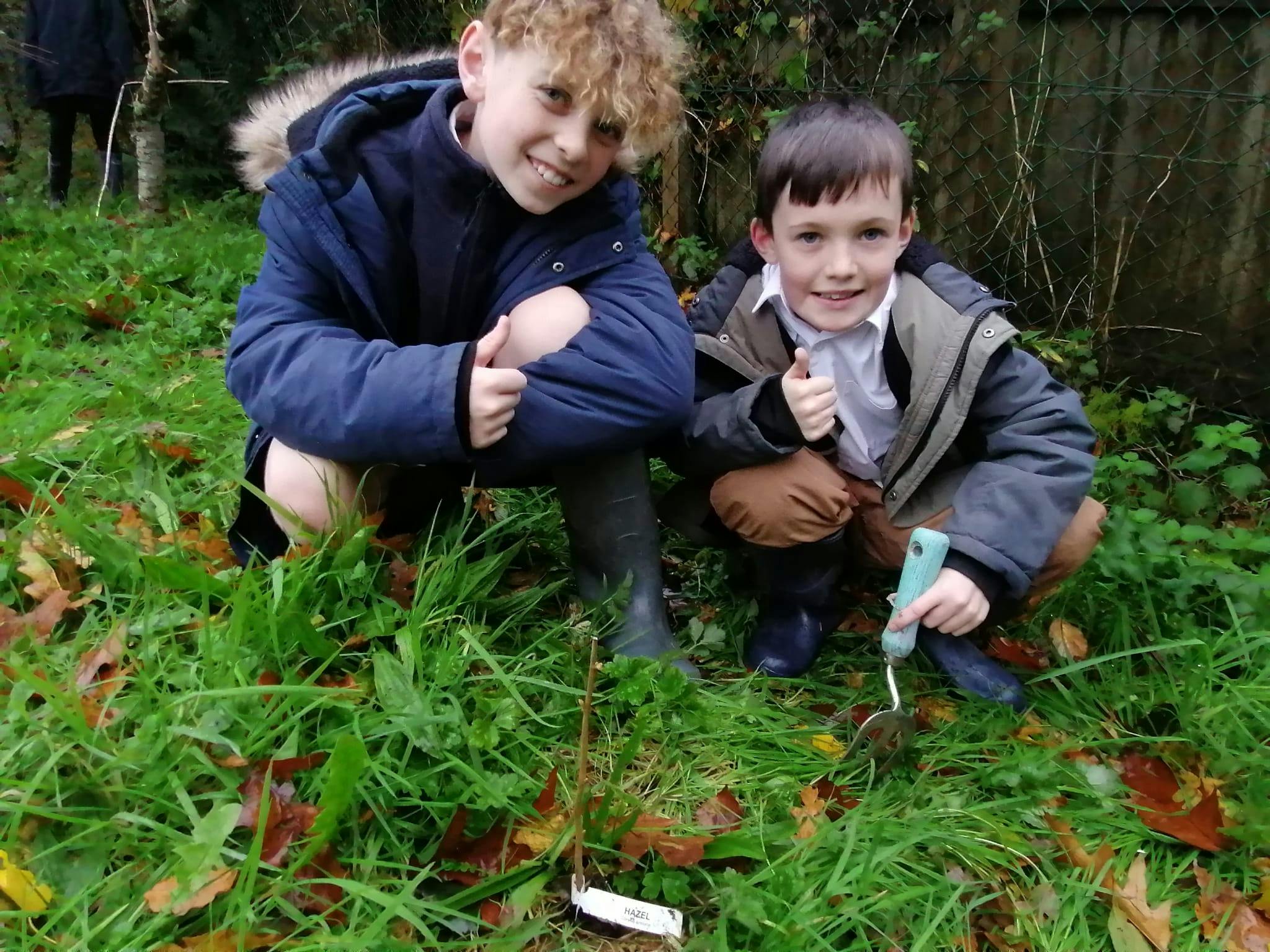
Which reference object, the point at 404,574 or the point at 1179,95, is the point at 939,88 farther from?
the point at 404,574

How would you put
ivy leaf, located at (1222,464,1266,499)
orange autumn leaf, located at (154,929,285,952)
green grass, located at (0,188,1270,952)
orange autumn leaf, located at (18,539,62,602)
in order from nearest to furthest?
orange autumn leaf, located at (154,929,285,952), green grass, located at (0,188,1270,952), orange autumn leaf, located at (18,539,62,602), ivy leaf, located at (1222,464,1266,499)

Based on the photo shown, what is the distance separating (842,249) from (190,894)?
4.87 feet

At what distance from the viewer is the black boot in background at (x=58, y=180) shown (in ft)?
20.8

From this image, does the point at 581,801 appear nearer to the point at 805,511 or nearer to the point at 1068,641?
the point at 805,511

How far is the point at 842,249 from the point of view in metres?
1.73

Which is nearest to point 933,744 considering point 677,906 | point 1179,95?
point 677,906

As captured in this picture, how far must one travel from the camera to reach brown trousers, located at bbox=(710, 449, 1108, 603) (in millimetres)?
1760

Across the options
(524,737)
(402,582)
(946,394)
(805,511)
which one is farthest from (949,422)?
(402,582)

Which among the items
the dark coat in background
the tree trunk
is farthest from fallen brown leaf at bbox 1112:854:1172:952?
the dark coat in background

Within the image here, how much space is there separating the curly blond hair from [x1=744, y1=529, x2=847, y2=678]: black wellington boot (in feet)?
2.89

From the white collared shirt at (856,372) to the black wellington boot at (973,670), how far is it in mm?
376

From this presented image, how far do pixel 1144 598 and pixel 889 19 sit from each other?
229 centimetres

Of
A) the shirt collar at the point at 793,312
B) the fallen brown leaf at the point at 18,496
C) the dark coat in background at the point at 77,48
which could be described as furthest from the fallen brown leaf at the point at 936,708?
the dark coat in background at the point at 77,48

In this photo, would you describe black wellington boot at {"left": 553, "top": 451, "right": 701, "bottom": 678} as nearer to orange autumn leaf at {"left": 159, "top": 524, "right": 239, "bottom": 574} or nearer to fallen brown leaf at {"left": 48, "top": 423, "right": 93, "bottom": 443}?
orange autumn leaf at {"left": 159, "top": 524, "right": 239, "bottom": 574}
